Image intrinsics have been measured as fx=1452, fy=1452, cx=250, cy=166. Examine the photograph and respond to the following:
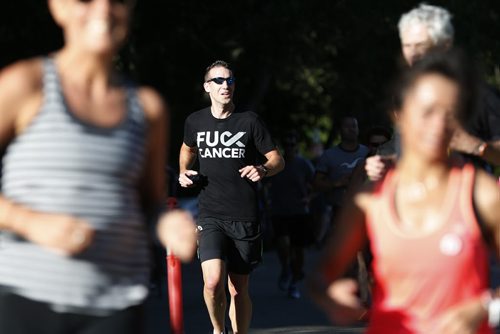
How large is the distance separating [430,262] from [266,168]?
20.8 ft

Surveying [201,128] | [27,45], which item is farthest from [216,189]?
[27,45]

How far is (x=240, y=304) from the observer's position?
407 inches

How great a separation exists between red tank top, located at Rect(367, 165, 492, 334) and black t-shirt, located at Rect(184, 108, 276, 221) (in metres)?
6.22

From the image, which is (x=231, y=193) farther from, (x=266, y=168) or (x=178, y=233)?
(x=178, y=233)

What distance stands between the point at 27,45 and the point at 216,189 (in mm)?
12067

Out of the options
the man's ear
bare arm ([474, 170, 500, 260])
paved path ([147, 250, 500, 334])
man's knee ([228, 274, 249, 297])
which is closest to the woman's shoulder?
the man's ear

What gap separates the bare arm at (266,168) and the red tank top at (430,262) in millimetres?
6038

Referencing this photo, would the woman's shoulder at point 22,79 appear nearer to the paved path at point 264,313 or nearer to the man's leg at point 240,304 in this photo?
the man's leg at point 240,304

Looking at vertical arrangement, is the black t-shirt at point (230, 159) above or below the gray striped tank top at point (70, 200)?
below

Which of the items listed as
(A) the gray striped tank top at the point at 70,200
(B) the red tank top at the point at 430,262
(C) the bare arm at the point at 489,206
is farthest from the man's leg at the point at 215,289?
(C) the bare arm at the point at 489,206

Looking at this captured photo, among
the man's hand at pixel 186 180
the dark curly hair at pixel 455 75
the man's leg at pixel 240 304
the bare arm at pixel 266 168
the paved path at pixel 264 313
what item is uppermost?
the dark curly hair at pixel 455 75

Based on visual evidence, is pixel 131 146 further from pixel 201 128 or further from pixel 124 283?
pixel 201 128

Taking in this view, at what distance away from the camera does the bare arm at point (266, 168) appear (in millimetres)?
10250

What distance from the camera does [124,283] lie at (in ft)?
14.2
